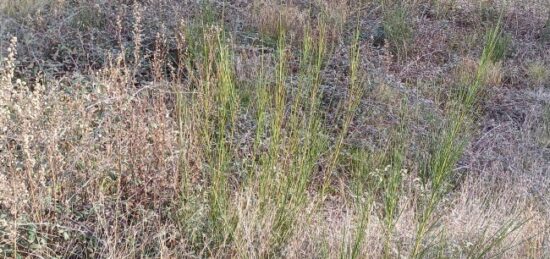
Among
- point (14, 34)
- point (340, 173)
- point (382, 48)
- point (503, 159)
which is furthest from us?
point (382, 48)

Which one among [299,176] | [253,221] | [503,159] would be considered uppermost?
[299,176]

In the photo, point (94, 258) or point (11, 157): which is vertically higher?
point (11, 157)

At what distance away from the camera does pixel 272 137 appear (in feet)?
8.70

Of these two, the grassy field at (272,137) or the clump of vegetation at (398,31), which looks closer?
the grassy field at (272,137)

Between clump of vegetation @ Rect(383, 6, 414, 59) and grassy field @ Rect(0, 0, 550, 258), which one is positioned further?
clump of vegetation @ Rect(383, 6, 414, 59)

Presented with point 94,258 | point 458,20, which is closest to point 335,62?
point 458,20

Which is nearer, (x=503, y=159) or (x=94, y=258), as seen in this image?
(x=94, y=258)

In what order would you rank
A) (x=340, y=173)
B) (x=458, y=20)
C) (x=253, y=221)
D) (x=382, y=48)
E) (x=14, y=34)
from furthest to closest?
(x=458, y=20)
(x=382, y=48)
(x=14, y=34)
(x=340, y=173)
(x=253, y=221)

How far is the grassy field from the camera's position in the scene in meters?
2.54

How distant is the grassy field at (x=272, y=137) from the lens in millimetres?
2537

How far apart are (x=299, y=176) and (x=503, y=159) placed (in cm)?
207

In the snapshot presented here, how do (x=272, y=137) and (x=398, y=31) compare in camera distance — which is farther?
(x=398, y=31)

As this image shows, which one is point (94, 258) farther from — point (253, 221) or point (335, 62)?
point (335, 62)

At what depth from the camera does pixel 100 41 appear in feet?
15.5
